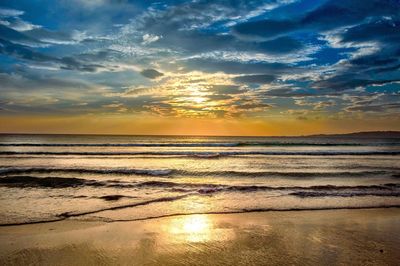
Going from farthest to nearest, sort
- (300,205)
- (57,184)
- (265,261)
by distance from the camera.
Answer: (57,184)
(300,205)
(265,261)

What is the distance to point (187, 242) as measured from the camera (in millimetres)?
5879

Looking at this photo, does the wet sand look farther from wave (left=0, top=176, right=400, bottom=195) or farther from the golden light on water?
wave (left=0, top=176, right=400, bottom=195)

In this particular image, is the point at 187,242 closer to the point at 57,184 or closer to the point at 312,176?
the point at 57,184

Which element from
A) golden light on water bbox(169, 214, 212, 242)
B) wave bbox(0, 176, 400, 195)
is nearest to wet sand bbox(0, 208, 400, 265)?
golden light on water bbox(169, 214, 212, 242)

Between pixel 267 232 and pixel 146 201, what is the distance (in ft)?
14.9

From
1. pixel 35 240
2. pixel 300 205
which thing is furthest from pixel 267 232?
pixel 35 240

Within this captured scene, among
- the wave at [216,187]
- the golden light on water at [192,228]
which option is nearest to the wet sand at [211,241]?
the golden light on water at [192,228]

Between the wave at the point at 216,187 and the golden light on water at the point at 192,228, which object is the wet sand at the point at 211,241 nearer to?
the golden light on water at the point at 192,228

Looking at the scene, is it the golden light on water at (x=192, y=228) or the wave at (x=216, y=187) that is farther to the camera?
the wave at (x=216, y=187)

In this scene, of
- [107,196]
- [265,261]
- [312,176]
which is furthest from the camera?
[312,176]

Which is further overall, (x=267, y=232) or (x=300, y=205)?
(x=300, y=205)

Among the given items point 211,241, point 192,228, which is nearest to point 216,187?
point 192,228

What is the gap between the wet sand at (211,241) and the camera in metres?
5.02

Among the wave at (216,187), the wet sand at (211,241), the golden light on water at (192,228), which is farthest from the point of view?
the wave at (216,187)
